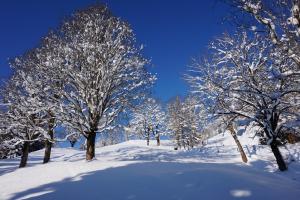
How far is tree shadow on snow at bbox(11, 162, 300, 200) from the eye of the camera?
757cm

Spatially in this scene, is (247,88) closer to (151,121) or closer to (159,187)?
(159,187)

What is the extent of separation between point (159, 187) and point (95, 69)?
334 inches

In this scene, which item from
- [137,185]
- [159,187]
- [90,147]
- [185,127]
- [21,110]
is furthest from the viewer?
[185,127]

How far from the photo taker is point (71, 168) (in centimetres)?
1220

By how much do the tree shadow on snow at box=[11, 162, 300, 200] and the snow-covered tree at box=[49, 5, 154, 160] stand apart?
509 cm

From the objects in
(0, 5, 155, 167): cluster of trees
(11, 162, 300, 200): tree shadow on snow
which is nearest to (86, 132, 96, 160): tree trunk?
(0, 5, 155, 167): cluster of trees

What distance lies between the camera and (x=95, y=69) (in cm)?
1498

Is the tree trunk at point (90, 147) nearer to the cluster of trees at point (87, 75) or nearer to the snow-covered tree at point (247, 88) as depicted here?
Result: the cluster of trees at point (87, 75)

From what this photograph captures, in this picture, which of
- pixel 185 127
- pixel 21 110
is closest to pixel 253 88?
pixel 21 110

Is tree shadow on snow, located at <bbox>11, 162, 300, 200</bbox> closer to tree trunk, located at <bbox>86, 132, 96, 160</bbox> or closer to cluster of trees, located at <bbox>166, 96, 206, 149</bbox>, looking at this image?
tree trunk, located at <bbox>86, 132, 96, 160</bbox>

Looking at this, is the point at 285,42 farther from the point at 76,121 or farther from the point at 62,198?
the point at 76,121

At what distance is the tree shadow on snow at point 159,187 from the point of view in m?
7.57

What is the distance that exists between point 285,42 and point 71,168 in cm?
954

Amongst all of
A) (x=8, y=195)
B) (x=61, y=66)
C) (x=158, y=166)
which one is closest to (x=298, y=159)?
(x=158, y=166)
